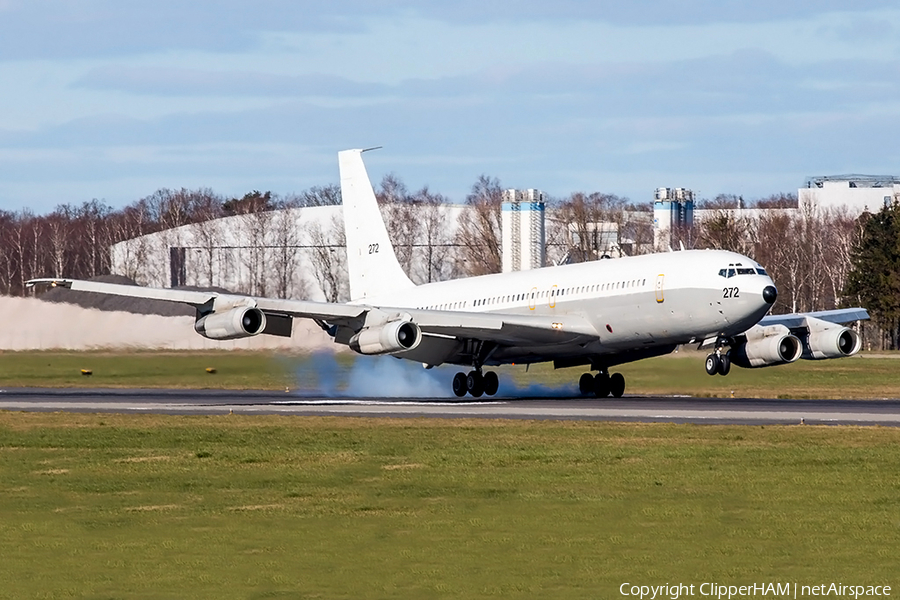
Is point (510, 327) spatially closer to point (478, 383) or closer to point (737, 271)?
point (478, 383)

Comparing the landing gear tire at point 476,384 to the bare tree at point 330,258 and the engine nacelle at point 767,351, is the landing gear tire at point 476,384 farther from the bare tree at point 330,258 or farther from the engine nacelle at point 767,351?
the bare tree at point 330,258

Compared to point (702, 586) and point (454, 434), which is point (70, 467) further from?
point (702, 586)

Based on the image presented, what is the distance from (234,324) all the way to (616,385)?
12.8 m

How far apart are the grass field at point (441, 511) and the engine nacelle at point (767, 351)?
39.4 feet

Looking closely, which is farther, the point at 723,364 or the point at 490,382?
the point at 490,382

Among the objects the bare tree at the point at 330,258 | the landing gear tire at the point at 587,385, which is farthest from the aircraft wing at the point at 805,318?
the bare tree at the point at 330,258

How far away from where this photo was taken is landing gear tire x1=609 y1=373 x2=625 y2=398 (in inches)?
1825

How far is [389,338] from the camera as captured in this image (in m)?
43.2

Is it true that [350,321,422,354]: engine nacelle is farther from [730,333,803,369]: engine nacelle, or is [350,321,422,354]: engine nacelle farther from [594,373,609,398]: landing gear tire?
[730,333,803,369]: engine nacelle

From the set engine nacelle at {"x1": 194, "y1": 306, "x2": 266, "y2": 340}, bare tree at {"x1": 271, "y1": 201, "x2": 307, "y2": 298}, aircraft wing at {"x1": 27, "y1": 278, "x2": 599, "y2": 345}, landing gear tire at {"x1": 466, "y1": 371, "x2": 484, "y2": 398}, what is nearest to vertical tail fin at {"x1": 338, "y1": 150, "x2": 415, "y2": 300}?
landing gear tire at {"x1": 466, "y1": 371, "x2": 484, "y2": 398}

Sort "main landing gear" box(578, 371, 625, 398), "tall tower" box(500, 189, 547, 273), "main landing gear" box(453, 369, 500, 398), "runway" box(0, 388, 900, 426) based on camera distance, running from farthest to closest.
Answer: "tall tower" box(500, 189, 547, 273), "main landing gear" box(453, 369, 500, 398), "main landing gear" box(578, 371, 625, 398), "runway" box(0, 388, 900, 426)

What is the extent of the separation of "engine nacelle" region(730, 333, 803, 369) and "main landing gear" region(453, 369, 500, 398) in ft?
26.9

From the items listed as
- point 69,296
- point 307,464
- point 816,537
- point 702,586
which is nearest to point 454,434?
point 307,464

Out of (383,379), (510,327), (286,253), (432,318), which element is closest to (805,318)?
(510,327)
